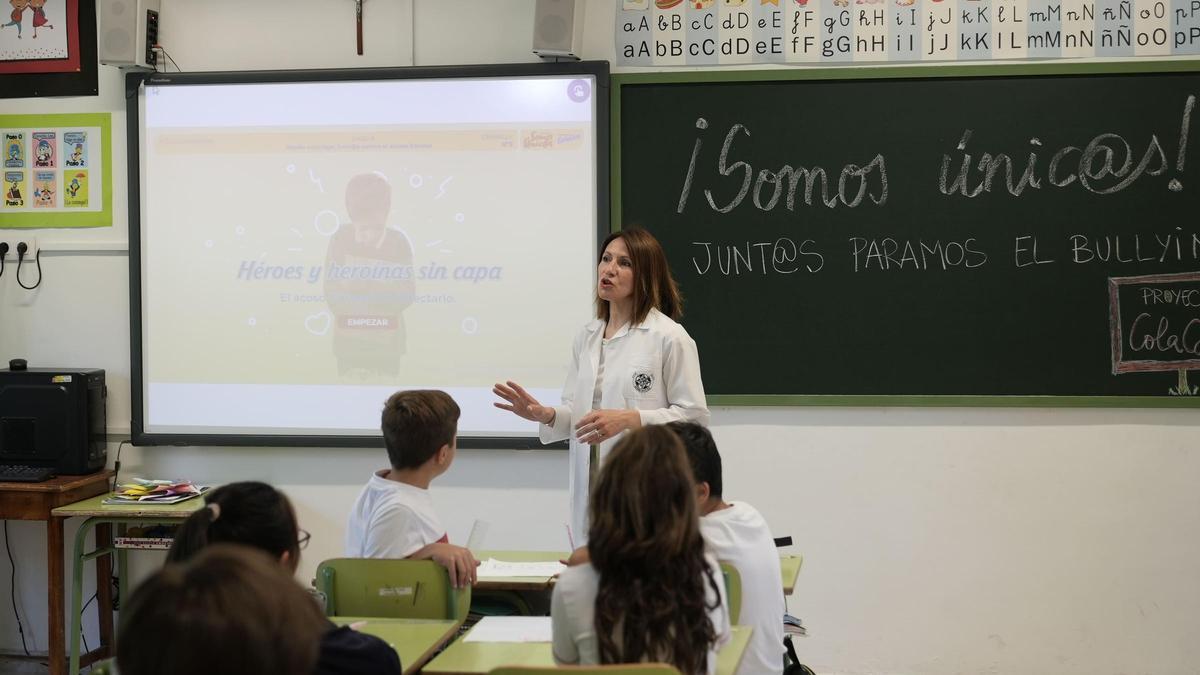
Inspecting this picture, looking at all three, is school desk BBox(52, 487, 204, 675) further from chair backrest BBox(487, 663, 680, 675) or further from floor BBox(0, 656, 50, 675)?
chair backrest BBox(487, 663, 680, 675)

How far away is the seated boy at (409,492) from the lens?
2.62 metres

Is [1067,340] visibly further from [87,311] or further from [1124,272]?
[87,311]

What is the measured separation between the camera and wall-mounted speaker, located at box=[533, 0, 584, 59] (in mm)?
4121

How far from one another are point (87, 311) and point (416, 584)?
2.77m

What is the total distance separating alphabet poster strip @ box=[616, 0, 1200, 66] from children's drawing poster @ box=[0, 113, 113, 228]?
218 centimetres

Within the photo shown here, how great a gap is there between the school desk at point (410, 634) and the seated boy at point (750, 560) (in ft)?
1.97

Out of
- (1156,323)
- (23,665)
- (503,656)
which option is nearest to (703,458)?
(503,656)

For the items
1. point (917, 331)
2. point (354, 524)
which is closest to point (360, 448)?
point (354, 524)

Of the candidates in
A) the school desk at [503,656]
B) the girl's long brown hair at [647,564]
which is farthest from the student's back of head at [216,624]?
the school desk at [503,656]

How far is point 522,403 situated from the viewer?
3.19m

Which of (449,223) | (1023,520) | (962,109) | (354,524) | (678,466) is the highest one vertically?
(962,109)

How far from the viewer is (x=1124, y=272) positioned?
4168 millimetres

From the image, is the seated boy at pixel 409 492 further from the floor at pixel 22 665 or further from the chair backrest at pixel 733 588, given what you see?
the floor at pixel 22 665

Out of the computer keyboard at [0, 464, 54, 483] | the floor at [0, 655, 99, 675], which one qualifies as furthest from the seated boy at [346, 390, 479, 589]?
the floor at [0, 655, 99, 675]
